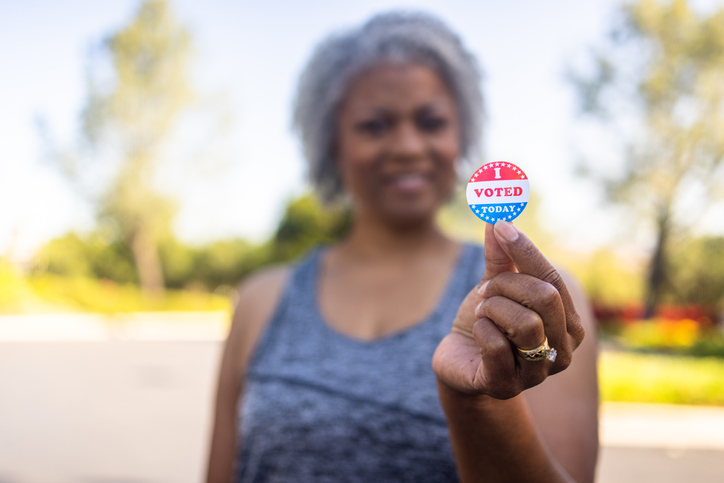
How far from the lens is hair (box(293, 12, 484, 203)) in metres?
1.77

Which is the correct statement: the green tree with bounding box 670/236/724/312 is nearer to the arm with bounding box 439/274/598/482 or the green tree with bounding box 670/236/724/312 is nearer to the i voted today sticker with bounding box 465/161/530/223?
the arm with bounding box 439/274/598/482

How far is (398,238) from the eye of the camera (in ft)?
6.27

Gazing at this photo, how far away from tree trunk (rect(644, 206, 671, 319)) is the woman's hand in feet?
58.3

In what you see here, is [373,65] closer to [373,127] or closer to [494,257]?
[373,127]

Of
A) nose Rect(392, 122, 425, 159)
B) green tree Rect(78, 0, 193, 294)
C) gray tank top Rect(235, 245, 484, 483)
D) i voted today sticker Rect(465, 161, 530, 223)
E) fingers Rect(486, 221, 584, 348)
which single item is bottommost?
gray tank top Rect(235, 245, 484, 483)

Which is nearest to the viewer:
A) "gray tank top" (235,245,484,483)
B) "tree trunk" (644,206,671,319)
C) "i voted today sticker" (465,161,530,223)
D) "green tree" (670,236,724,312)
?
"i voted today sticker" (465,161,530,223)

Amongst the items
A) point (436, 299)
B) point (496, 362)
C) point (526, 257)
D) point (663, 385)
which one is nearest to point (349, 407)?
point (436, 299)

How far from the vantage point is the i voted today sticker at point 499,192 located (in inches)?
38.0

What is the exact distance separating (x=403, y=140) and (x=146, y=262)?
90.7ft

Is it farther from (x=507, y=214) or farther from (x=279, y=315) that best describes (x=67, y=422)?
(x=507, y=214)

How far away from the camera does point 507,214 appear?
97 centimetres

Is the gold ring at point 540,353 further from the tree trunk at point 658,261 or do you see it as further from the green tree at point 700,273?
the green tree at point 700,273

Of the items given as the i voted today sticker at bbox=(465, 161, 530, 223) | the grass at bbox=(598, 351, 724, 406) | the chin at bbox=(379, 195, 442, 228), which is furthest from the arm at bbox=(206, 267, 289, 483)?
the grass at bbox=(598, 351, 724, 406)

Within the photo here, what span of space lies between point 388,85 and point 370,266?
0.64 meters
